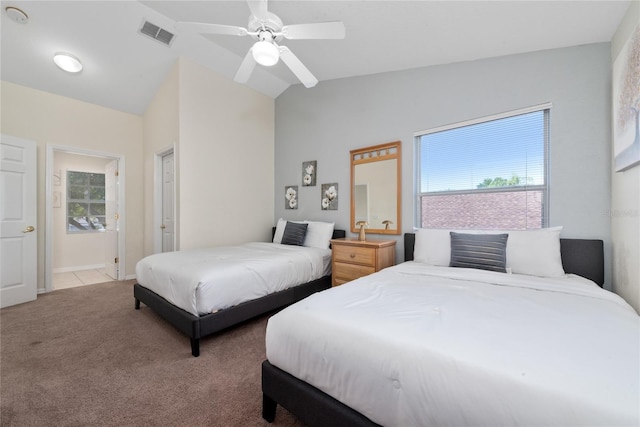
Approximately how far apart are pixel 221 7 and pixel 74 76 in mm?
2578

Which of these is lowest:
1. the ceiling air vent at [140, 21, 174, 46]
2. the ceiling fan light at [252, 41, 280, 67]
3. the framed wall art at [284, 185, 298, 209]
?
the framed wall art at [284, 185, 298, 209]

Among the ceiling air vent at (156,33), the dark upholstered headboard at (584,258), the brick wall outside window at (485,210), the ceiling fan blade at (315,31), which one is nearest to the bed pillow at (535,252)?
the dark upholstered headboard at (584,258)

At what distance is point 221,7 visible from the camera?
8.60 ft

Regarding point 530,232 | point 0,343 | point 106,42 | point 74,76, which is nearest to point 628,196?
point 530,232

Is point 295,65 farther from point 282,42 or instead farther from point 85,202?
point 85,202

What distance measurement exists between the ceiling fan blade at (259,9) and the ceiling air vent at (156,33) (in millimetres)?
2058

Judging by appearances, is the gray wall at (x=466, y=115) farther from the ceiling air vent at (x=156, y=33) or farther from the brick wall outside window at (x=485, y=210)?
the ceiling air vent at (x=156, y=33)

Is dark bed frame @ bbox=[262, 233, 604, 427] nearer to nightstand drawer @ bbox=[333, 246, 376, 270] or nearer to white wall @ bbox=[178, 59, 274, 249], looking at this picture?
nightstand drawer @ bbox=[333, 246, 376, 270]

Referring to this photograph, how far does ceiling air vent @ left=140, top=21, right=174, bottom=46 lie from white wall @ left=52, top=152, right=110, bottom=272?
3159mm

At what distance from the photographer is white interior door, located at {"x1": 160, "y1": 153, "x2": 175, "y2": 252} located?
13.2ft

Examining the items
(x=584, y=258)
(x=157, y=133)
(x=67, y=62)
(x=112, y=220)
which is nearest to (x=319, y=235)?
(x=584, y=258)

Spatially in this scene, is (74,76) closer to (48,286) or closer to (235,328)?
(48,286)

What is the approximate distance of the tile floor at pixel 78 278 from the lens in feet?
13.5

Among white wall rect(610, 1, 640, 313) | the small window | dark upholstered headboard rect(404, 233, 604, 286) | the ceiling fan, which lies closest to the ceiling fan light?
the ceiling fan
